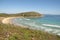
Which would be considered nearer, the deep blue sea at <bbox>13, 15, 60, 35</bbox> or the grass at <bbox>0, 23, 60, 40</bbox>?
the grass at <bbox>0, 23, 60, 40</bbox>

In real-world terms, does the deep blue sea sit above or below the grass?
below

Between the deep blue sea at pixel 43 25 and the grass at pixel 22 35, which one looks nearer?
the grass at pixel 22 35

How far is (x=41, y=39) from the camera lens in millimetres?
9586

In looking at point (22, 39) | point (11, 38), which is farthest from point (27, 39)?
point (11, 38)

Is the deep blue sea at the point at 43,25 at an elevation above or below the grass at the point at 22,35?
below

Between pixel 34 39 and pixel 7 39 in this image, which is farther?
pixel 34 39

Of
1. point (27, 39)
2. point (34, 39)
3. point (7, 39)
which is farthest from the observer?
point (34, 39)

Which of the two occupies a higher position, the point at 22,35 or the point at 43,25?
the point at 22,35

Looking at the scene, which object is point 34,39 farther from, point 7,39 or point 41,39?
point 7,39

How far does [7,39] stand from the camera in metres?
8.36

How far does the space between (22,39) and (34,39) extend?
3.20 ft

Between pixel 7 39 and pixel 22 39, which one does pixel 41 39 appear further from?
pixel 7 39

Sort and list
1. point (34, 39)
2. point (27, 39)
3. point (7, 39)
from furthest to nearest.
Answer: point (34, 39) < point (27, 39) < point (7, 39)

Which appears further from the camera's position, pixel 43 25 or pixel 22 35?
pixel 43 25
